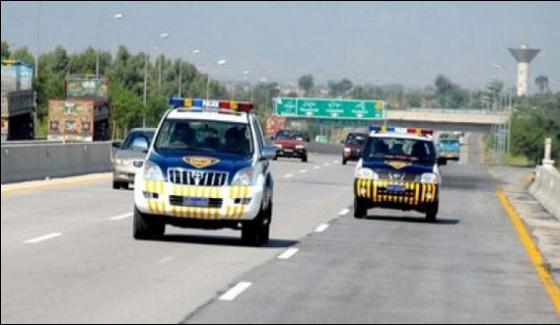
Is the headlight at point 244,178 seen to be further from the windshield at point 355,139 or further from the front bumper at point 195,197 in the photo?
the windshield at point 355,139

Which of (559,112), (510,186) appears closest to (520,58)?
(510,186)

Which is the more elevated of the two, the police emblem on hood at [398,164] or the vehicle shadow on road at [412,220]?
the police emblem on hood at [398,164]

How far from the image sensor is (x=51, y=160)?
44.5 meters

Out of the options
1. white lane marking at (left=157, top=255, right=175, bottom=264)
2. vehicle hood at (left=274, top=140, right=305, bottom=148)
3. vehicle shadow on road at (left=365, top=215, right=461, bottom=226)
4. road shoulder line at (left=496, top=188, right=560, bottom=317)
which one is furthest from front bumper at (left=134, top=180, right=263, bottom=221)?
vehicle hood at (left=274, top=140, right=305, bottom=148)

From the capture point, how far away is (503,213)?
128 ft

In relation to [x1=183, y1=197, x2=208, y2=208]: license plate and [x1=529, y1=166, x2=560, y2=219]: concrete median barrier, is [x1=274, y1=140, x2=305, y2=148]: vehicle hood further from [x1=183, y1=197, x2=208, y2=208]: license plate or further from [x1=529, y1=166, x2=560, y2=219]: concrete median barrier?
[x1=183, y1=197, x2=208, y2=208]: license plate

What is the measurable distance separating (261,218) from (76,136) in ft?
180

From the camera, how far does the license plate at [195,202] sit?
22.1 m

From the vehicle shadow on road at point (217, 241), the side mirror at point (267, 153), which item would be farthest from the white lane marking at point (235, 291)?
the side mirror at point (267, 153)

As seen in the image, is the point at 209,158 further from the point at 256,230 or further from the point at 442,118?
the point at 442,118

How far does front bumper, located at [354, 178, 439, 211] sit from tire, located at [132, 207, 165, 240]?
10.3 meters

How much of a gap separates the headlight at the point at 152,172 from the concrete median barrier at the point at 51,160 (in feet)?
48.7

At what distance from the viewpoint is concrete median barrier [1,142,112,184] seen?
1596 inches

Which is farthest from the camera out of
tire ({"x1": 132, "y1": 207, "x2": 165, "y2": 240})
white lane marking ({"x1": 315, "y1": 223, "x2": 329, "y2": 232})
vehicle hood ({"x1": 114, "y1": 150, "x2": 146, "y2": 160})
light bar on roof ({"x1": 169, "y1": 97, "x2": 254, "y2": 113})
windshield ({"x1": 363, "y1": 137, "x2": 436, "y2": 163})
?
vehicle hood ({"x1": 114, "y1": 150, "x2": 146, "y2": 160})
